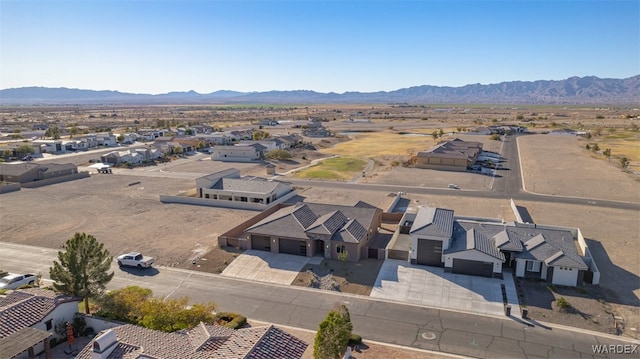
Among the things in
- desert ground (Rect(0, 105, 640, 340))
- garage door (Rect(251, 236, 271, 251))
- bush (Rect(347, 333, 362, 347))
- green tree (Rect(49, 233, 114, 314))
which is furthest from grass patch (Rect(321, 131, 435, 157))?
green tree (Rect(49, 233, 114, 314))

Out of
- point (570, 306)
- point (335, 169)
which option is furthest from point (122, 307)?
point (335, 169)

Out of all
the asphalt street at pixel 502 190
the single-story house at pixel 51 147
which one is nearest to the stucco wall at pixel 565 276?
the asphalt street at pixel 502 190

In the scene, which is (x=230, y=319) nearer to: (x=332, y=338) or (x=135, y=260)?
(x=332, y=338)

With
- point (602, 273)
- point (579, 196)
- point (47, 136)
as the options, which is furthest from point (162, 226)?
point (47, 136)

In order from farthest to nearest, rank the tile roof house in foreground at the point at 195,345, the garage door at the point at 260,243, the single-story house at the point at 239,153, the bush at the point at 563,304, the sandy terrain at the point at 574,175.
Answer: the single-story house at the point at 239,153, the sandy terrain at the point at 574,175, the garage door at the point at 260,243, the bush at the point at 563,304, the tile roof house in foreground at the point at 195,345

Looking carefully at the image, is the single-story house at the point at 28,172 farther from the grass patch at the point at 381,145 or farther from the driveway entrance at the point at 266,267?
the grass patch at the point at 381,145

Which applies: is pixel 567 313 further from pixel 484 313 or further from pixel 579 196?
pixel 579 196

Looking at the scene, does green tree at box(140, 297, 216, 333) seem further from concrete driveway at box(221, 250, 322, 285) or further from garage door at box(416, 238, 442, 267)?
garage door at box(416, 238, 442, 267)
